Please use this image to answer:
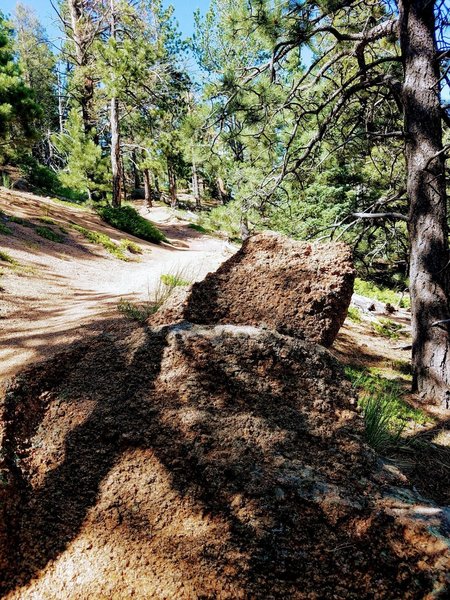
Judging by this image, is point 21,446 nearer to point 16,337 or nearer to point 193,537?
point 193,537

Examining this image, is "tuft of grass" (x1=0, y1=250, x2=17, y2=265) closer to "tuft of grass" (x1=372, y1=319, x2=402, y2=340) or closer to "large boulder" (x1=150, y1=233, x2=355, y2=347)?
"large boulder" (x1=150, y1=233, x2=355, y2=347)

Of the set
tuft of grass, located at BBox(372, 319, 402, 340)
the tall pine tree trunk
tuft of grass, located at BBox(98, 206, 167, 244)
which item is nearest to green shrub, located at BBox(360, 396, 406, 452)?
tuft of grass, located at BBox(372, 319, 402, 340)

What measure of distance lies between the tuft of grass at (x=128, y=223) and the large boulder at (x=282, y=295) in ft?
41.3

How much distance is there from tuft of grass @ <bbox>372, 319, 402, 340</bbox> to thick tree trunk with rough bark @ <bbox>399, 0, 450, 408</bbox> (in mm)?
3544

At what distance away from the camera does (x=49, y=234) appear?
9344 mm

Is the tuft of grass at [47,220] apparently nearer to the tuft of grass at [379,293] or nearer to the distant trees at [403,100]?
the distant trees at [403,100]

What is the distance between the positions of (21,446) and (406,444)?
3.02 m

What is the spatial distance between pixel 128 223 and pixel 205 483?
14.6 metres

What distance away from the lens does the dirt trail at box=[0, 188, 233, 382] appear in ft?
9.50

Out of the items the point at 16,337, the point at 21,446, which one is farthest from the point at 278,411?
the point at 16,337

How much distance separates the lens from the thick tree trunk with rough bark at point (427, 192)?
4.26 m

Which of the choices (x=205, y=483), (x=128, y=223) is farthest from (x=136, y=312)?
(x=128, y=223)

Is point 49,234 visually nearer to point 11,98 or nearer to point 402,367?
→ point 11,98

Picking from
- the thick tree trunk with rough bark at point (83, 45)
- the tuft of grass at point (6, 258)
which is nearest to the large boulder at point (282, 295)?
the tuft of grass at point (6, 258)
